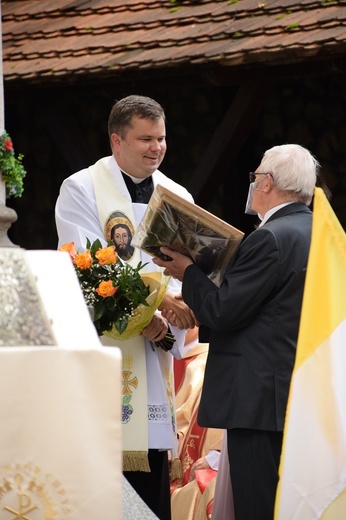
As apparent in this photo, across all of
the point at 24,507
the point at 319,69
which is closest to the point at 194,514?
the point at 24,507

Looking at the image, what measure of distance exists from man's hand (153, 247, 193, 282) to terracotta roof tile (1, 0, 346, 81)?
3604mm

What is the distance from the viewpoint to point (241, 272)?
14.4 feet

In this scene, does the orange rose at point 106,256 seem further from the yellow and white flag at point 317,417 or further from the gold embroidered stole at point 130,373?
the yellow and white flag at point 317,417

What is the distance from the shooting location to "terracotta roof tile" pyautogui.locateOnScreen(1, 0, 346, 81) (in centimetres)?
817

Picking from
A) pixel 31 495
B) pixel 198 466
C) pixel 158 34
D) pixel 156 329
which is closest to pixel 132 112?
pixel 156 329

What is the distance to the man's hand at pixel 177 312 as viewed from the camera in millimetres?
4980

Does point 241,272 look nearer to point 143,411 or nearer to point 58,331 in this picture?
point 143,411

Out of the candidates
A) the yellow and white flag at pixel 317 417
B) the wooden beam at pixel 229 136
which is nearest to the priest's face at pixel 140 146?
the yellow and white flag at pixel 317 417

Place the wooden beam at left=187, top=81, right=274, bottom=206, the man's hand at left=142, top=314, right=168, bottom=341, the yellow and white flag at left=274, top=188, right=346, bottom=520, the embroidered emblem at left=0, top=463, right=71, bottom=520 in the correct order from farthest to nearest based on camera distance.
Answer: the wooden beam at left=187, top=81, right=274, bottom=206 < the man's hand at left=142, top=314, right=168, bottom=341 < the yellow and white flag at left=274, top=188, right=346, bottom=520 < the embroidered emblem at left=0, top=463, right=71, bottom=520

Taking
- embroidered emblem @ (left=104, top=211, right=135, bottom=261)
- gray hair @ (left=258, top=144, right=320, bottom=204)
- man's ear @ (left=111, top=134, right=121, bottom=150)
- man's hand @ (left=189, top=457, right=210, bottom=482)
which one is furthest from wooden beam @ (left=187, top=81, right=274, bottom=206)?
gray hair @ (left=258, top=144, right=320, bottom=204)

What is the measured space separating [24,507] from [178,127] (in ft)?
A: 27.2

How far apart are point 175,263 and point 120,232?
61cm

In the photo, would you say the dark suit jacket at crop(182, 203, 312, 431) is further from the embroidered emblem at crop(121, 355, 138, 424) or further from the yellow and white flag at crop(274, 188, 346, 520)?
→ the embroidered emblem at crop(121, 355, 138, 424)

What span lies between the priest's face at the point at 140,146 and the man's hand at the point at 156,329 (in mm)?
702
